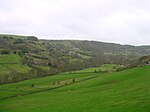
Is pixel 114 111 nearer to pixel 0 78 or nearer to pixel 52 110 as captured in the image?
pixel 52 110

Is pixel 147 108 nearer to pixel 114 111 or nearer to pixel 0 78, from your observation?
pixel 114 111

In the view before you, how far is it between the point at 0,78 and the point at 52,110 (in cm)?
11622

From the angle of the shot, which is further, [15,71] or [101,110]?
[15,71]

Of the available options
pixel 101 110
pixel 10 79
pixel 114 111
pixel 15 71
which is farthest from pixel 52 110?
pixel 15 71

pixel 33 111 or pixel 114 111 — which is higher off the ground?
pixel 114 111

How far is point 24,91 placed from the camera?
11769 cm

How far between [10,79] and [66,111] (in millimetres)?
117797

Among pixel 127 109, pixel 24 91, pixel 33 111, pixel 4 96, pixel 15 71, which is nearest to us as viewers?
pixel 127 109

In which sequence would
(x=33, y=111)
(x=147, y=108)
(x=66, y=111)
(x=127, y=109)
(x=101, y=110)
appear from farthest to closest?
(x=33, y=111) → (x=66, y=111) → (x=101, y=110) → (x=127, y=109) → (x=147, y=108)

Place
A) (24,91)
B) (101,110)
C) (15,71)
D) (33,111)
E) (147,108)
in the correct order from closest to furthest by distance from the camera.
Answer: (147,108) < (101,110) < (33,111) < (24,91) < (15,71)

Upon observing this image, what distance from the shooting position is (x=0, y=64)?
647ft

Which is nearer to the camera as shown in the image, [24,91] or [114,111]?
[114,111]

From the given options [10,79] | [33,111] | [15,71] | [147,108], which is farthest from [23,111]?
[15,71]

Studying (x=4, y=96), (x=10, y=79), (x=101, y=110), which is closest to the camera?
(x=101, y=110)
